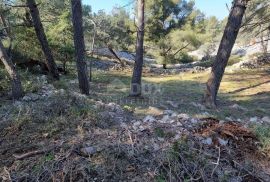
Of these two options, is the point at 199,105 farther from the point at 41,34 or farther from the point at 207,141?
the point at 41,34

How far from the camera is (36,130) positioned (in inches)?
146

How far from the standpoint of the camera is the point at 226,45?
773 cm

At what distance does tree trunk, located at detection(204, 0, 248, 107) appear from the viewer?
7441 mm

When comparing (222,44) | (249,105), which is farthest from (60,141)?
(249,105)

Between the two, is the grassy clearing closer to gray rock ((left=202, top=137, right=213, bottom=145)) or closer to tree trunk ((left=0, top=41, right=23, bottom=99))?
tree trunk ((left=0, top=41, right=23, bottom=99))

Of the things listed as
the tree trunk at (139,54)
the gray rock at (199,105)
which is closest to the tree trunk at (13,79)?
the tree trunk at (139,54)

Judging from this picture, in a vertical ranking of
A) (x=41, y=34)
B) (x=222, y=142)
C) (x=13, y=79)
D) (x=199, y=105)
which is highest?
(x=41, y=34)

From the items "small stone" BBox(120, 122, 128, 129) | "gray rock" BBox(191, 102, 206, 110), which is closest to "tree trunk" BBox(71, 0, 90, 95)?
"gray rock" BBox(191, 102, 206, 110)

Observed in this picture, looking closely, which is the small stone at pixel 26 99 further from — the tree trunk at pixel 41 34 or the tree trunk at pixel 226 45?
the tree trunk at pixel 226 45

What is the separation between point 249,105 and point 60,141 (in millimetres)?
6562

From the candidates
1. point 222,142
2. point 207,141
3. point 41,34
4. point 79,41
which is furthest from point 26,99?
point 41,34

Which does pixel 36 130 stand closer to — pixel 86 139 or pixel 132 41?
pixel 86 139

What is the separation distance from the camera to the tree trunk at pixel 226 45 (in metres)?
7.44

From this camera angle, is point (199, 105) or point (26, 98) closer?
point (26, 98)
